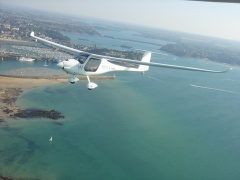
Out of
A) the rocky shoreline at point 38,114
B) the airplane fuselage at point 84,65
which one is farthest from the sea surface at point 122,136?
the airplane fuselage at point 84,65

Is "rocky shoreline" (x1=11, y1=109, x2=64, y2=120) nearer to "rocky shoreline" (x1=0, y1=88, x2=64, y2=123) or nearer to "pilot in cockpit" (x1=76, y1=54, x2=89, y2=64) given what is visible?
"rocky shoreline" (x1=0, y1=88, x2=64, y2=123)

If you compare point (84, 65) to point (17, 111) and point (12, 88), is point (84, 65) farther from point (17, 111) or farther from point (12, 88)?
point (12, 88)

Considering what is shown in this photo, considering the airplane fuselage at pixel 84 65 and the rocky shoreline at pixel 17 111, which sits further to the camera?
the rocky shoreline at pixel 17 111

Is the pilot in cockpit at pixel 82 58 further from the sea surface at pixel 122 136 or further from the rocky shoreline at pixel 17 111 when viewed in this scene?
the rocky shoreline at pixel 17 111

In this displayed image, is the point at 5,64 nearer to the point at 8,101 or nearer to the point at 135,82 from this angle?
the point at 8,101

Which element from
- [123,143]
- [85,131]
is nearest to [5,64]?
[85,131]

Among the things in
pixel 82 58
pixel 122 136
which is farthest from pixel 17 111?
pixel 82 58

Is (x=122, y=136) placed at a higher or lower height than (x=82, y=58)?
lower

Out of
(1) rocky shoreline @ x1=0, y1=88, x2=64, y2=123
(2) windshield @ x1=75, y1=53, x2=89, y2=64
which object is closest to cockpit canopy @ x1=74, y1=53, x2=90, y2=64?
(2) windshield @ x1=75, y1=53, x2=89, y2=64
